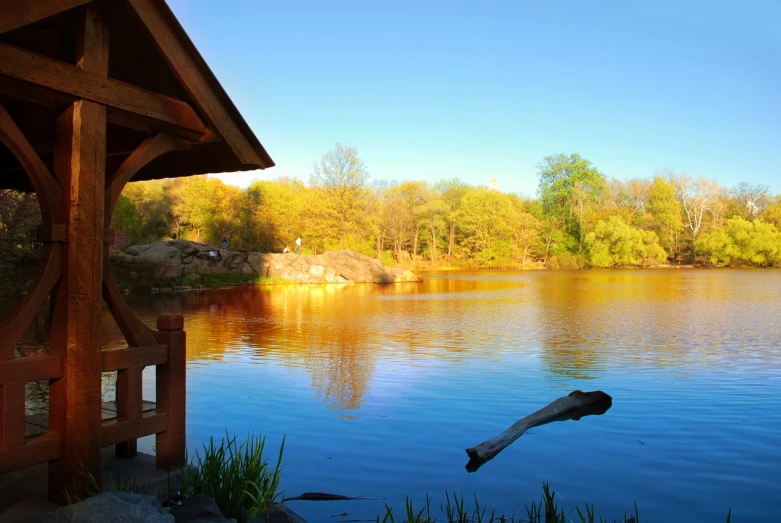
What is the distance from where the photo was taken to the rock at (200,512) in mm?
3458

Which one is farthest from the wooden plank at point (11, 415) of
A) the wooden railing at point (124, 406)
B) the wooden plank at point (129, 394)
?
the wooden plank at point (129, 394)

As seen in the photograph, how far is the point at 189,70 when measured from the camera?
175 inches

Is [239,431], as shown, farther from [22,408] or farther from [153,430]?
[22,408]

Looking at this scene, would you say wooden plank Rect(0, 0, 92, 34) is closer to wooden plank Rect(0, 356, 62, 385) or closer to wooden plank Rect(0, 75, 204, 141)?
wooden plank Rect(0, 75, 204, 141)

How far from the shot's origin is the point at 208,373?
10094 millimetres

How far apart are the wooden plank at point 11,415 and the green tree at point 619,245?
63672 millimetres

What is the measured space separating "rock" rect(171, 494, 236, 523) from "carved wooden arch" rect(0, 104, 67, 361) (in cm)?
130

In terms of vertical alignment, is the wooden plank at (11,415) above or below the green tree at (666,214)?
below

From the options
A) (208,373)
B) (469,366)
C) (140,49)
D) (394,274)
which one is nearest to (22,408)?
(140,49)

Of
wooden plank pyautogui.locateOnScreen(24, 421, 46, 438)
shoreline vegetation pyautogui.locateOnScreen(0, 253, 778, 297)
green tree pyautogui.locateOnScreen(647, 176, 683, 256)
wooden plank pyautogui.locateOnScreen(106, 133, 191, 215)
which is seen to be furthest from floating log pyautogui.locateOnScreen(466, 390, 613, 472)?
green tree pyautogui.locateOnScreen(647, 176, 683, 256)

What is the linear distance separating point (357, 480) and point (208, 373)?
5.27 m

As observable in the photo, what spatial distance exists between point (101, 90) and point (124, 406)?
203 cm

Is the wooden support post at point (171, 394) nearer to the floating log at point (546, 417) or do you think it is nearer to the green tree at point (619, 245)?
the floating log at point (546, 417)

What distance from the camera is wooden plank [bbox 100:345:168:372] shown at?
13.3ft
